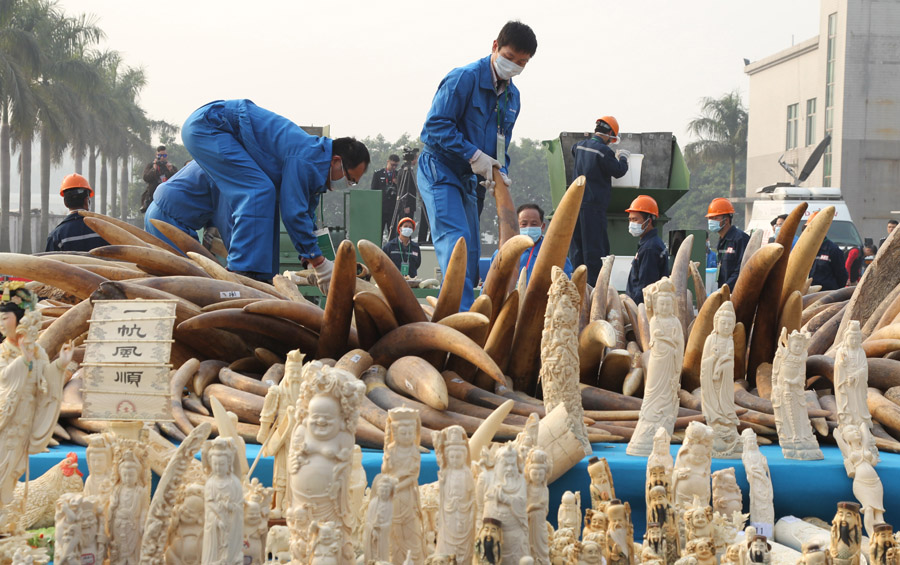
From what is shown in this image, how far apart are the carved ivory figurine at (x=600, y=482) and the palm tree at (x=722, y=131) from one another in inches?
1739

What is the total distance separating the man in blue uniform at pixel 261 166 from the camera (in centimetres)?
568

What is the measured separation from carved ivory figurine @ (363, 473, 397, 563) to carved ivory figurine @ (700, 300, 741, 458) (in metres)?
1.58

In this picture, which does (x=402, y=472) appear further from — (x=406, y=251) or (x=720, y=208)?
(x=406, y=251)

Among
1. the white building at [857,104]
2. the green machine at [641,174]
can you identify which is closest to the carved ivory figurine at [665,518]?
the green machine at [641,174]

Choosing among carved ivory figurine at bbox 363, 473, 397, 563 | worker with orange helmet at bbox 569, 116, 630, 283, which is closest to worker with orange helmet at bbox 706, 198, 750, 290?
worker with orange helmet at bbox 569, 116, 630, 283

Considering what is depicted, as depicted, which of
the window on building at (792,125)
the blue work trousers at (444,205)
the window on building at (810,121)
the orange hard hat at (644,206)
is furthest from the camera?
the window on building at (792,125)

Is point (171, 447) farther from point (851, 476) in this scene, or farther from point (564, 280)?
point (851, 476)

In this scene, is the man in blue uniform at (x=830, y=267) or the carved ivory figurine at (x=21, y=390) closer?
the carved ivory figurine at (x=21, y=390)

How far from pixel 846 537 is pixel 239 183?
3.99 m

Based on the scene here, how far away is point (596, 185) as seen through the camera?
9195 mm

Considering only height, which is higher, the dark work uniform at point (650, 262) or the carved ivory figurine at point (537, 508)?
the dark work uniform at point (650, 262)

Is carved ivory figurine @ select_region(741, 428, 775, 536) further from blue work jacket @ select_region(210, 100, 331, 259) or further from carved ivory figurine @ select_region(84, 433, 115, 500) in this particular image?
blue work jacket @ select_region(210, 100, 331, 259)

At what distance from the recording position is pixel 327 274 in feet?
18.4

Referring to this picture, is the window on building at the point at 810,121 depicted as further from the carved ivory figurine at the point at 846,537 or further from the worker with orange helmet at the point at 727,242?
the carved ivory figurine at the point at 846,537
